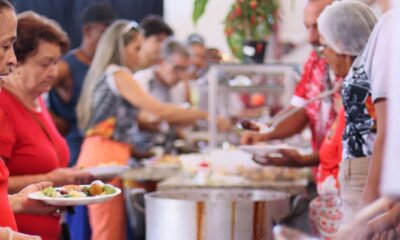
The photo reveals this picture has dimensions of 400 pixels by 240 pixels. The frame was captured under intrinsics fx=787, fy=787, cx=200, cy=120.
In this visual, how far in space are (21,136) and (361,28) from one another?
108cm

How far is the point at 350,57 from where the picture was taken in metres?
2.46

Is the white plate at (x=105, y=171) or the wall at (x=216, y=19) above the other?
the wall at (x=216, y=19)

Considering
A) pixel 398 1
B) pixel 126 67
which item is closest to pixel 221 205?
pixel 398 1

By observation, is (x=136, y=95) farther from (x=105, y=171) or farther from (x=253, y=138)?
(x=105, y=171)

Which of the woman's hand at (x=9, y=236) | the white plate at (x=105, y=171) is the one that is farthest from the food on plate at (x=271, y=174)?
the woman's hand at (x=9, y=236)

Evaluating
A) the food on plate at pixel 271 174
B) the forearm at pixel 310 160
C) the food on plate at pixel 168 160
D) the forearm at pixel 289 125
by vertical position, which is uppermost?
the forearm at pixel 289 125

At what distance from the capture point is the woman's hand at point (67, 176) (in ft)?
8.09

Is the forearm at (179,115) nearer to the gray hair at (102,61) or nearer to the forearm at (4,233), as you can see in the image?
the gray hair at (102,61)

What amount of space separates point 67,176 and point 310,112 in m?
1.23

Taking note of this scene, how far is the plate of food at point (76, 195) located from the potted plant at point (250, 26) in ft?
7.29

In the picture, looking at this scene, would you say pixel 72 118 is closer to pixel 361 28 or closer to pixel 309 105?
pixel 309 105

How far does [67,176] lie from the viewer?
Result: 8.19ft

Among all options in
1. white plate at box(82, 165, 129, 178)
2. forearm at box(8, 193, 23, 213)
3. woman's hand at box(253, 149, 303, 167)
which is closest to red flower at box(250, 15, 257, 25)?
woman's hand at box(253, 149, 303, 167)

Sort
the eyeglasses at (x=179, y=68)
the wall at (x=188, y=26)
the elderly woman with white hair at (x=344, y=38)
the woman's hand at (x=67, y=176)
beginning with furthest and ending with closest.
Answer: the eyeglasses at (x=179, y=68)
the wall at (x=188, y=26)
the woman's hand at (x=67, y=176)
the elderly woman with white hair at (x=344, y=38)
